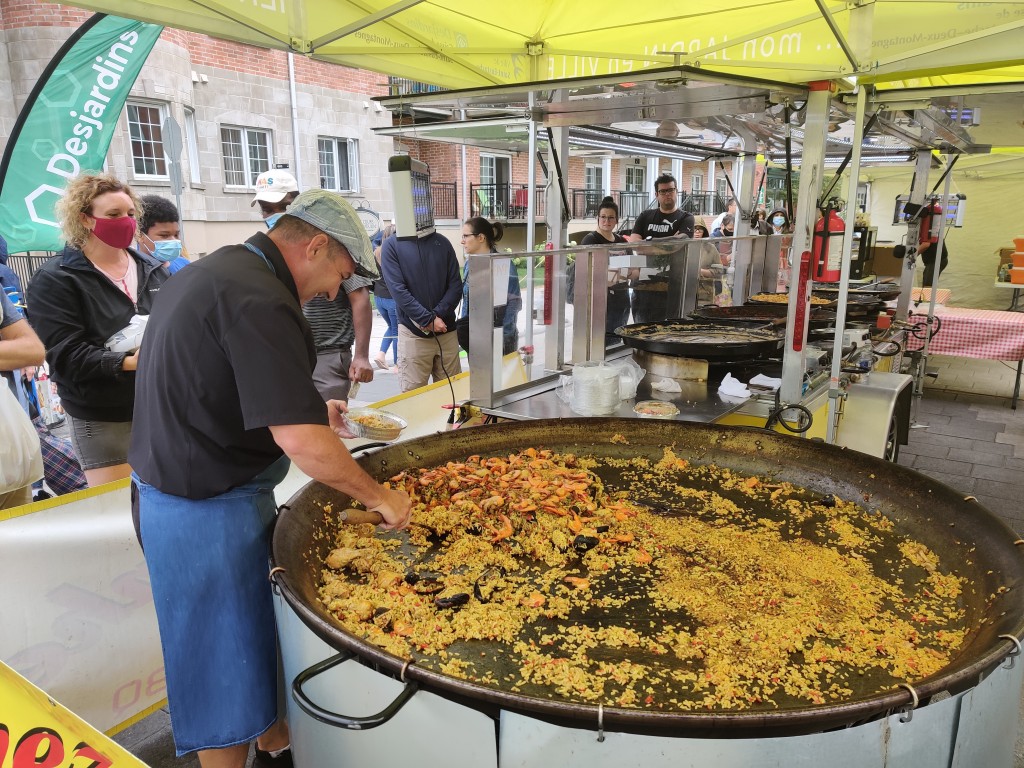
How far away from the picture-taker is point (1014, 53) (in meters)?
2.89

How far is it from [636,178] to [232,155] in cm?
1715

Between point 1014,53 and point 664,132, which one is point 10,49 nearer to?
point 664,132

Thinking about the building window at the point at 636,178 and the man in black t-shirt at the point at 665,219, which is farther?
the building window at the point at 636,178

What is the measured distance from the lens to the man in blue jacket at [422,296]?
6.02m

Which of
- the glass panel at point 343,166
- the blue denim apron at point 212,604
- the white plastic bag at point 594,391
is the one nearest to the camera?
the blue denim apron at point 212,604

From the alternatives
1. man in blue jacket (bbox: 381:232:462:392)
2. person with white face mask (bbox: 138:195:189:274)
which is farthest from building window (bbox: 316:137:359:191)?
person with white face mask (bbox: 138:195:189:274)

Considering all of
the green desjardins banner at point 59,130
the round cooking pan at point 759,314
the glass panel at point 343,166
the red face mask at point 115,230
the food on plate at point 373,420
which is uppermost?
the glass panel at point 343,166

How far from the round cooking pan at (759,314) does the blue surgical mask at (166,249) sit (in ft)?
12.4

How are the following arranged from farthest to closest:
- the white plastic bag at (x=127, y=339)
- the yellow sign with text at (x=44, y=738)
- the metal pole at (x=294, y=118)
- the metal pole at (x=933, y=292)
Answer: the metal pole at (x=294, y=118)
the metal pole at (x=933, y=292)
the white plastic bag at (x=127, y=339)
the yellow sign with text at (x=44, y=738)

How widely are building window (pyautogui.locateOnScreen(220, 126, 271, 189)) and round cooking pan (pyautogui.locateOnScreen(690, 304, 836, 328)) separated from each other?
1406cm

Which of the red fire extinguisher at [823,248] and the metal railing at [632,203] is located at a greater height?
the metal railing at [632,203]

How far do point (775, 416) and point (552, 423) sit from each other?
1251mm

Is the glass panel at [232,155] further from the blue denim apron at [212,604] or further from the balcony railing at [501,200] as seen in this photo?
the blue denim apron at [212,604]

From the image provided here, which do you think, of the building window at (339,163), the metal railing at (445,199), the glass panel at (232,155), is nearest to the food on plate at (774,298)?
the glass panel at (232,155)
